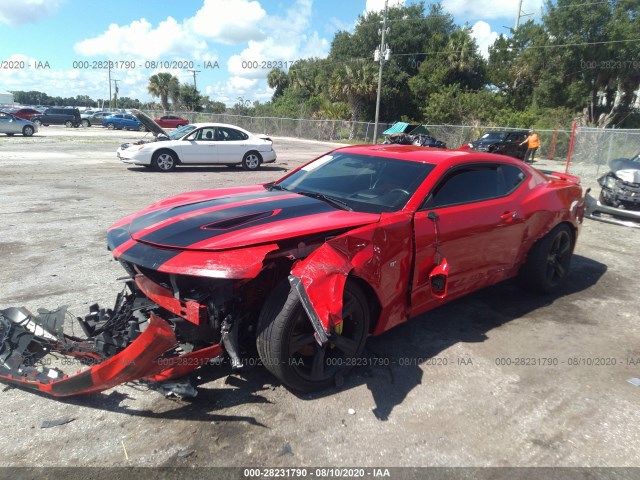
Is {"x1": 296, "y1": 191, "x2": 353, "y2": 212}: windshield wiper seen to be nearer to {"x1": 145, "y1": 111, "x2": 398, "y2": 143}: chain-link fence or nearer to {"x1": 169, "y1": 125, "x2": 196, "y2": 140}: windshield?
{"x1": 169, "y1": 125, "x2": 196, "y2": 140}: windshield

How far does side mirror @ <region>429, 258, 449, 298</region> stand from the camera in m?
3.39

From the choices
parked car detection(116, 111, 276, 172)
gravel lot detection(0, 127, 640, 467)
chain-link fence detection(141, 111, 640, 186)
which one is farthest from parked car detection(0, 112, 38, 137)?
gravel lot detection(0, 127, 640, 467)

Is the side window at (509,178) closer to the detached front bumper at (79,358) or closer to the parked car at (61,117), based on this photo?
the detached front bumper at (79,358)

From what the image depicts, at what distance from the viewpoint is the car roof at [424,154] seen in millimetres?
3990

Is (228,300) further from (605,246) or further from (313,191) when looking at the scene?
(605,246)

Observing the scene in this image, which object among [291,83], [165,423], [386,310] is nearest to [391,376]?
[386,310]

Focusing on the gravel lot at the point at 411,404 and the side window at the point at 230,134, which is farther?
the side window at the point at 230,134

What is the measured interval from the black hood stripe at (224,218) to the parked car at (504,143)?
19984mm

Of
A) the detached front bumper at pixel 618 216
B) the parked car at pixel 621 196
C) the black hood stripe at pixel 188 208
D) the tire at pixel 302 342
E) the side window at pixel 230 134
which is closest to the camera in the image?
the tire at pixel 302 342

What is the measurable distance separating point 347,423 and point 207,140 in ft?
43.5

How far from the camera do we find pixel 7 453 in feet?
8.01

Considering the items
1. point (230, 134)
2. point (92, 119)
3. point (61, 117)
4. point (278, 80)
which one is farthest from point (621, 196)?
point (278, 80)

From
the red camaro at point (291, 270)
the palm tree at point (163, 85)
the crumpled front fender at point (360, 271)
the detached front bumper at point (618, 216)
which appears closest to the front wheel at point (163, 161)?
the red camaro at point (291, 270)

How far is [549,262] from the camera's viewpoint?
485 cm
